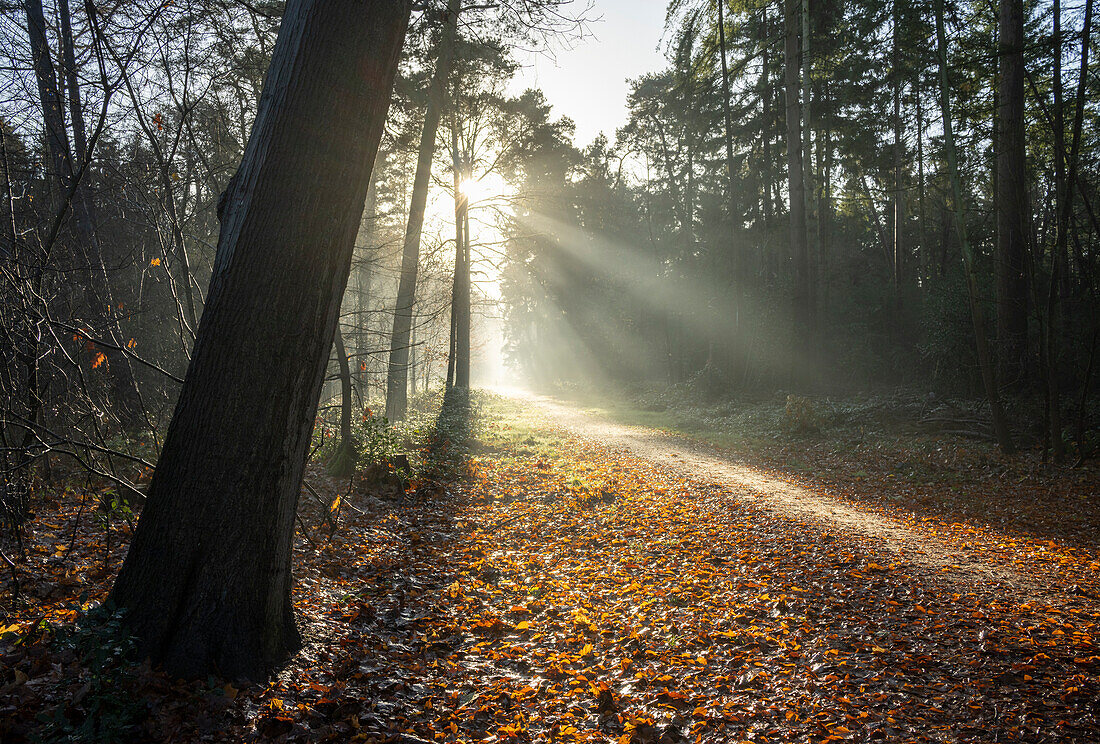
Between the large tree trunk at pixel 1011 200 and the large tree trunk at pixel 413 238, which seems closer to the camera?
the large tree trunk at pixel 1011 200

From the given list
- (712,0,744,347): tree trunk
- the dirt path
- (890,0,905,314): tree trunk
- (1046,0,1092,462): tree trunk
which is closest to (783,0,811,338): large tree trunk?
(712,0,744,347): tree trunk

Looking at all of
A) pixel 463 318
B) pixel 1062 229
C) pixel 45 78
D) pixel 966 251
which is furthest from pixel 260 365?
pixel 463 318

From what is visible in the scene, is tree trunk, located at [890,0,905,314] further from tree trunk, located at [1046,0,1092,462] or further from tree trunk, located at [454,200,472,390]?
tree trunk, located at [454,200,472,390]

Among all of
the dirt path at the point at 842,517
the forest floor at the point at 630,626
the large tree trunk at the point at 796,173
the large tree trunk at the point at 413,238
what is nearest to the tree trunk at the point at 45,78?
the forest floor at the point at 630,626

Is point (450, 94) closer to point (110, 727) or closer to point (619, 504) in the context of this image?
point (619, 504)

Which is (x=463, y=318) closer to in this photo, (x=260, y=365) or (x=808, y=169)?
(x=808, y=169)

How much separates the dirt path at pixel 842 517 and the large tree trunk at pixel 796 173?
7.27m

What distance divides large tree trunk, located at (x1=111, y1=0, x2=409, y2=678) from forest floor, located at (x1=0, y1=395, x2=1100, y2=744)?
27 centimetres

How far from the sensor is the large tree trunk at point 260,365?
2844 mm

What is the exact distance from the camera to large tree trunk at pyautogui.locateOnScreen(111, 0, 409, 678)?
2844 millimetres

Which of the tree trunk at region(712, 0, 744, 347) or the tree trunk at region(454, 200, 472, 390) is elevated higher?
the tree trunk at region(712, 0, 744, 347)

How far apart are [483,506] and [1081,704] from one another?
6.24 meters

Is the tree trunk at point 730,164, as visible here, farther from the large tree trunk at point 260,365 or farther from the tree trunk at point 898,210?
the large tree trunk at point 260,365

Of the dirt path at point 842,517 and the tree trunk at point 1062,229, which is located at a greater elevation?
the tree trunk at point 1062,229
